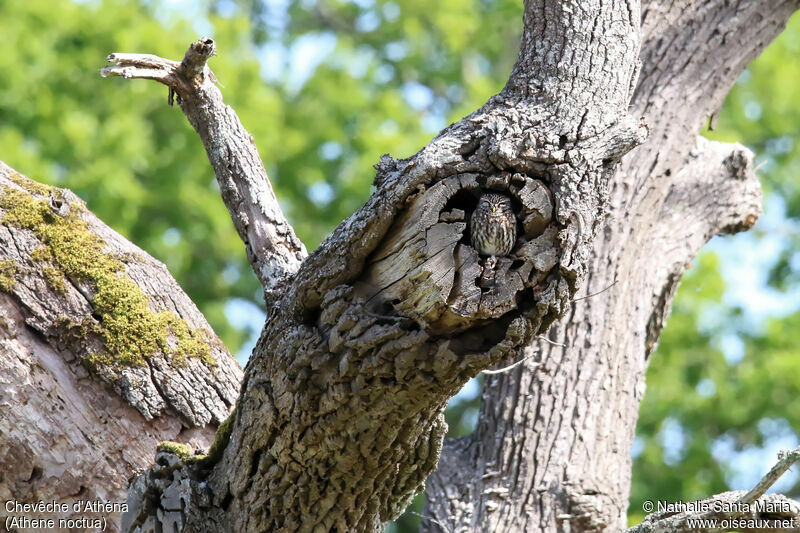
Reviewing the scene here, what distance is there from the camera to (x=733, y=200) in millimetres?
5508

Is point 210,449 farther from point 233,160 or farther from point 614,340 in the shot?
point 614,340

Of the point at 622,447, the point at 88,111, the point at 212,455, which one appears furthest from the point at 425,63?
Answer: the point at 212,455

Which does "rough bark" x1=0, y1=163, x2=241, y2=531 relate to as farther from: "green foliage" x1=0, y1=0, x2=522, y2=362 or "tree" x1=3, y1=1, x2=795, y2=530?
"green foliage" x1=0, y1=0, x2=522, y2=362

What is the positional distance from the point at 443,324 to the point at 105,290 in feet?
5.36

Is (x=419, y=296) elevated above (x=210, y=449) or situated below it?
above

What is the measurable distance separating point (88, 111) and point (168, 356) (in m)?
8.86

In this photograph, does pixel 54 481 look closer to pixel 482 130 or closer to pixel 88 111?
pixel 482 130

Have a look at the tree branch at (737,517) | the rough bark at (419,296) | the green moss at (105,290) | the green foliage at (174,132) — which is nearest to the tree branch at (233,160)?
the green moss at (105,290)

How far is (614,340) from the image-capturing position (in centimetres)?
462

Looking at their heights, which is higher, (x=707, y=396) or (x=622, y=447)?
(x=707, y=396)

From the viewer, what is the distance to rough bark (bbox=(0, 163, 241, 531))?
10.9ft

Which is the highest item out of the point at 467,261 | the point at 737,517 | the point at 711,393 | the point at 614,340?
the point at 711,393

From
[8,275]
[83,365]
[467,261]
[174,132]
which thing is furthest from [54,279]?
[174,132]

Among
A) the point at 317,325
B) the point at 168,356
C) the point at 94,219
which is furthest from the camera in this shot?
the point at 94,219
